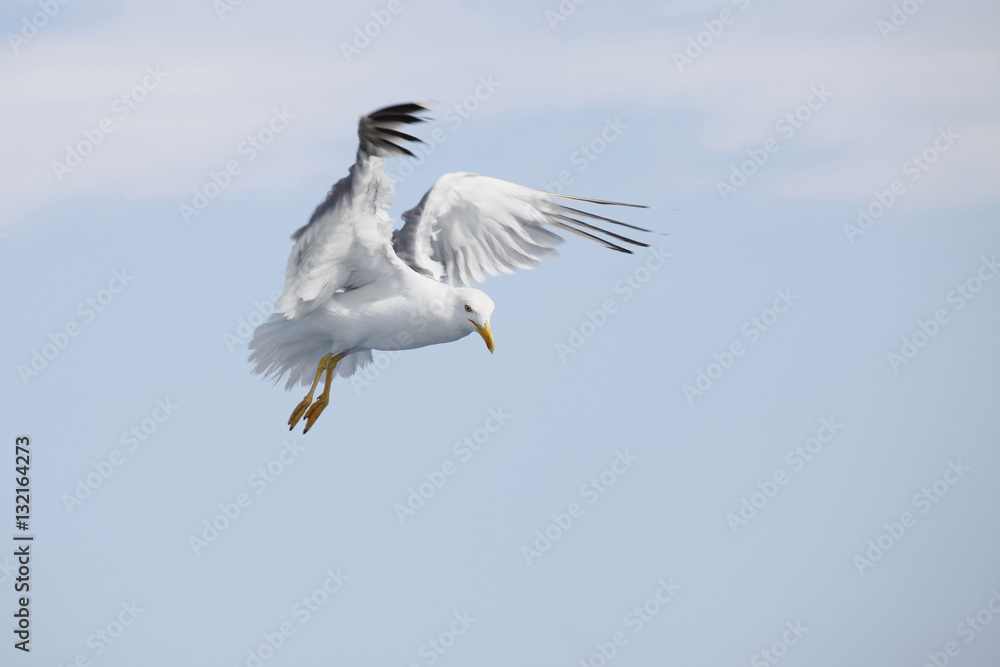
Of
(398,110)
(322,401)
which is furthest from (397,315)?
(398,110)

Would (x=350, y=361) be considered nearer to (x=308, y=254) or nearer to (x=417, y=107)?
(x=308, y=254)

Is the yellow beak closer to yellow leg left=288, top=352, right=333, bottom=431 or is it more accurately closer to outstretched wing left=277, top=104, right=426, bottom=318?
outstretched wing left=277, top=104, right=426, bottom=318

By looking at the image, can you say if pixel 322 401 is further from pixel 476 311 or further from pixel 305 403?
pixel 476 311

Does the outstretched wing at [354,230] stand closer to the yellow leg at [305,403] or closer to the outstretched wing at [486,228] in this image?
the yellow leg at [305,403]

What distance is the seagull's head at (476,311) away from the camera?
39.8 ft

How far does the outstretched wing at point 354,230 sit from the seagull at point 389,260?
0.04ft

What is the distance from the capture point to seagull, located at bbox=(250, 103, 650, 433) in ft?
38.3

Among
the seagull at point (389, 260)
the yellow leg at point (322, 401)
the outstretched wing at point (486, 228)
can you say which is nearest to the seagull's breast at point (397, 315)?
the seagull at point (389, 260)

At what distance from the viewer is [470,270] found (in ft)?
47.8

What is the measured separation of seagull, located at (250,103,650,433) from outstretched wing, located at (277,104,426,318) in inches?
0.4

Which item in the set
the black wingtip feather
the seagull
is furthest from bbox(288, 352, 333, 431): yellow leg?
→ the black wingtip feather

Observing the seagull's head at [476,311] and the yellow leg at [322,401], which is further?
the yellow leg at [322,401]

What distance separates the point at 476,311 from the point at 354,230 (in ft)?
4.67

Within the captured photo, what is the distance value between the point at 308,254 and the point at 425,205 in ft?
8.24
